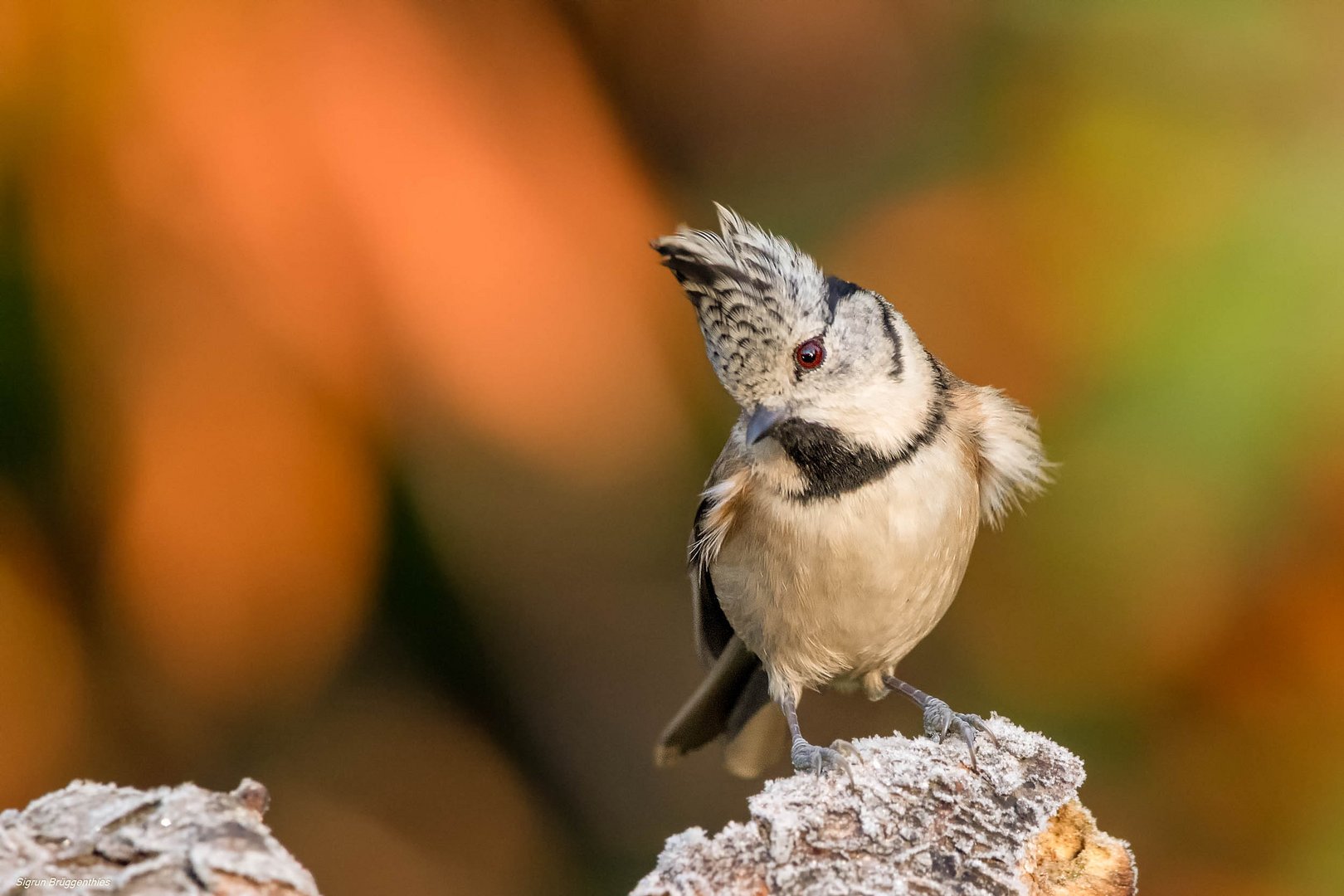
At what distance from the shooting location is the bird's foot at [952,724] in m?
1.77

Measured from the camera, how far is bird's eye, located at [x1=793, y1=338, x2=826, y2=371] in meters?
1.93

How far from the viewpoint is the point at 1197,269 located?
7.55 ft

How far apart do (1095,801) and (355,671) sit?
5.30 ft

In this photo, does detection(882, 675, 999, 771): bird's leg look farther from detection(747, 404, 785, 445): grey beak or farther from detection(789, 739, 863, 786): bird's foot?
detection(747, 404, 785, 445): grey beak

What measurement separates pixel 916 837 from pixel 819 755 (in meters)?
0.32

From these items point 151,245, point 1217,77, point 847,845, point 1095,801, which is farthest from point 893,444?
point 151,245

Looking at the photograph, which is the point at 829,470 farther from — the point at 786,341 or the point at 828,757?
the point at 828,757

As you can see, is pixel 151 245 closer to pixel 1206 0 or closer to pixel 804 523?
pixel 804 523

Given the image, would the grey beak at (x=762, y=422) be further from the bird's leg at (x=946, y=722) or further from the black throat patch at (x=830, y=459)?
the bird's leg at (x=946, y=722)

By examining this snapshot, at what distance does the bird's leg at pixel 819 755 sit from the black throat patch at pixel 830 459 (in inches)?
16.9

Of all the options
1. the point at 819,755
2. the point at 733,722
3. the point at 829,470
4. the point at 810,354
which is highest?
the point at 810,354

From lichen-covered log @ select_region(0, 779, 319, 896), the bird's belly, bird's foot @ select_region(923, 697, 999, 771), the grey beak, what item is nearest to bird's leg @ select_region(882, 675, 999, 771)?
bird's foot @ select_region(923, 697, 999, 771)

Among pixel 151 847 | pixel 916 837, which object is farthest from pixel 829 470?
pixel 151 847

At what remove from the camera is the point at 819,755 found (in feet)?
5.81
